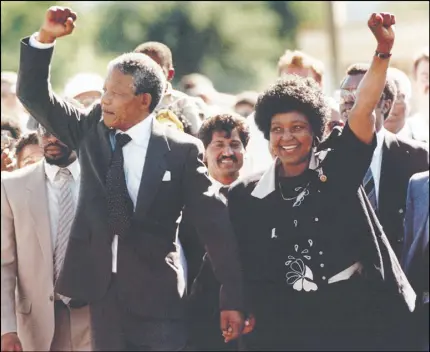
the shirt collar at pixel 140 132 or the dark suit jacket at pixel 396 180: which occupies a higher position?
the shirt collar at pixel 140 132

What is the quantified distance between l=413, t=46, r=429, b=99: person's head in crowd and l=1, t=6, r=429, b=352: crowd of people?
102 inches

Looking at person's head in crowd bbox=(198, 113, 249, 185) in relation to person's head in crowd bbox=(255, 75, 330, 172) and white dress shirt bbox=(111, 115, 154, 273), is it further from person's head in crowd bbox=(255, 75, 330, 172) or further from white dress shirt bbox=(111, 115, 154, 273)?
white dress shirt bbox=(111, 115, 154, 273)

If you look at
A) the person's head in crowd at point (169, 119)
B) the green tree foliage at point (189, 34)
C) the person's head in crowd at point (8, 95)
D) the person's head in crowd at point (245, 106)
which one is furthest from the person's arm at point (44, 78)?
the green tree foliage at point (189, 34)

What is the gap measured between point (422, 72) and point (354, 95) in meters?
2.14

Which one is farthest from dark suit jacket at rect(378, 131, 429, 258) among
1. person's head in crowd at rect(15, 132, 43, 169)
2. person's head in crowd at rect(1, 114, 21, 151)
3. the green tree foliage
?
the green tree foliage

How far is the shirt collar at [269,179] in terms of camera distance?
5.48 m

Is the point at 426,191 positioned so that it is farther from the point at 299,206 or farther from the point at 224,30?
the point at 224,30

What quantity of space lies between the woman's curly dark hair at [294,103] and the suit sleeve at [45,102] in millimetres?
835

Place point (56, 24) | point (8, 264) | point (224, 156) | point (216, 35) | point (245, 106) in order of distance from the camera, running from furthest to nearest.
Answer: point (216, 35) → point (245, 106) → point (224, 156) → point (8, 264) → point (56, 24)

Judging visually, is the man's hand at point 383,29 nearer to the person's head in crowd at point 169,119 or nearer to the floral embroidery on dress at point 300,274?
the floral embroidery on dress at point 300,274

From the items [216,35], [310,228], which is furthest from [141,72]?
[216,35]

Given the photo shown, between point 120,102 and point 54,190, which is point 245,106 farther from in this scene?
point 120,102

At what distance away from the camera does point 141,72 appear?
5.56 metres

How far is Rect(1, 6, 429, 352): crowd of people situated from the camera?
537 cm
